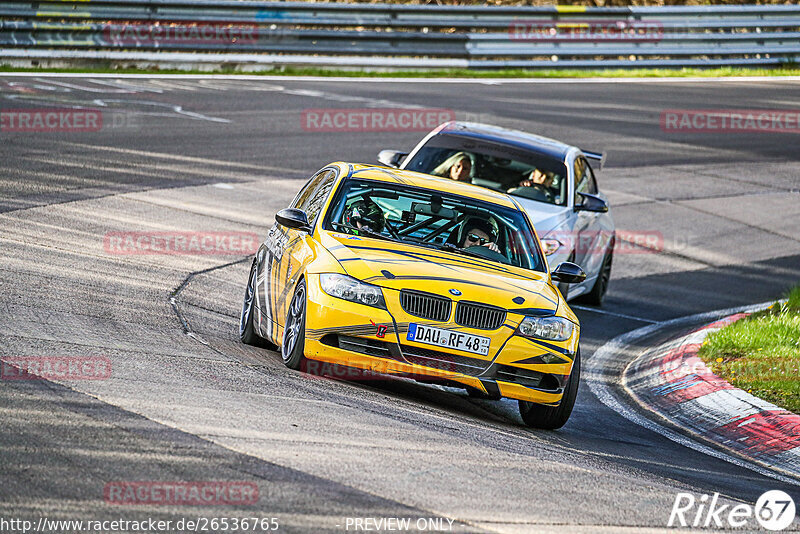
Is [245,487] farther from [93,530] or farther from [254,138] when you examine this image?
[254,138]

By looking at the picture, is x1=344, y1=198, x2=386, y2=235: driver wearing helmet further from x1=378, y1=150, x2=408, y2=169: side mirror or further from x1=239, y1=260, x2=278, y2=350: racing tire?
x1=378, y1=150, x2=408, y2=169: side mirror

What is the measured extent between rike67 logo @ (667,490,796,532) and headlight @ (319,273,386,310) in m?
2.45

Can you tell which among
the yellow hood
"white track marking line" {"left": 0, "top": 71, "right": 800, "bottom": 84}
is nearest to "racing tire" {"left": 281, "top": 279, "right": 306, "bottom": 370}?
the yellow hood

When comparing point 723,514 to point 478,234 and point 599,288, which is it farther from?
point 599,288

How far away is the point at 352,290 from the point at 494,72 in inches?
881

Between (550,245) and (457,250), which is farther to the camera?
(550,245)

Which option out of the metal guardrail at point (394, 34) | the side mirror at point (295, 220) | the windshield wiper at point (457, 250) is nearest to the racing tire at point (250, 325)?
the side mirror at point (295, 220)

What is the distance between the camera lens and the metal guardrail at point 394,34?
2402cm

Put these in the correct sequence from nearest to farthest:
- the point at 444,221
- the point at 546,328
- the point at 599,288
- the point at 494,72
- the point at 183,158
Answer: the point at 546,328
the point at 444,221
the point at 599,288
the point at 183,158
the point at 494,72

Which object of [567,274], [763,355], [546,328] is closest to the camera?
[546,328]

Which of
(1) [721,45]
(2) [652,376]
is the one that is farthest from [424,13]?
(2) [652,376]

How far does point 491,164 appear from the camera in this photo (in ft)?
45.2

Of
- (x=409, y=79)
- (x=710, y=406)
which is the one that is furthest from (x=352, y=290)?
(x=409, y=79)

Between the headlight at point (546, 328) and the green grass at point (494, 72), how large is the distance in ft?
56.8
